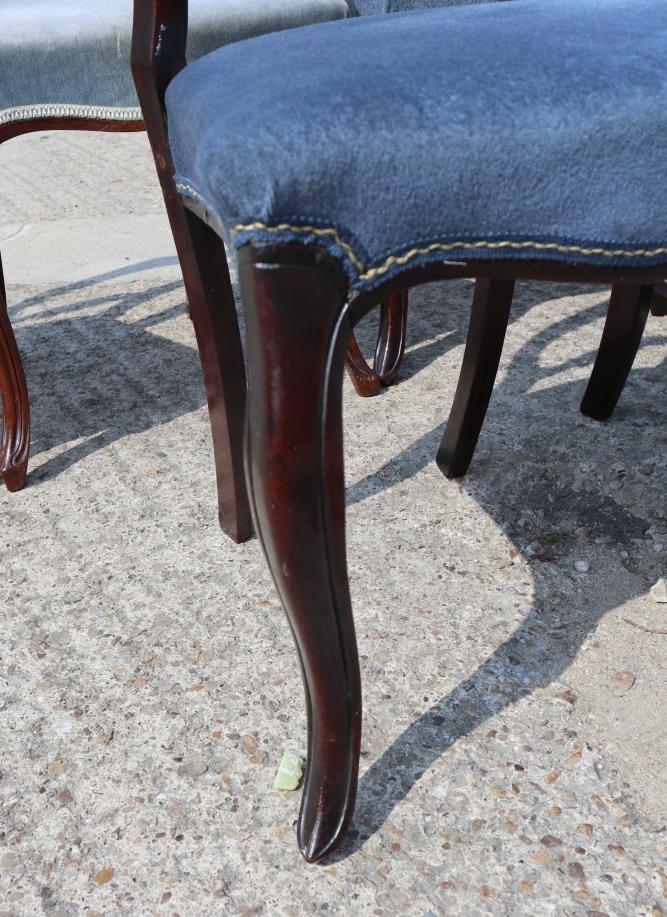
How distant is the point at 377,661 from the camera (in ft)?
4.05

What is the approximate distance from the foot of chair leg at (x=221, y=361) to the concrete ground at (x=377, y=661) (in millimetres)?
82

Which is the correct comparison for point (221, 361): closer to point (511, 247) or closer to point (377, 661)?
point (377, 661)

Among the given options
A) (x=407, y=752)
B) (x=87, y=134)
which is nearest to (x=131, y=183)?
(x=87, y=134)

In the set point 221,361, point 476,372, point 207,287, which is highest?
point 207,287

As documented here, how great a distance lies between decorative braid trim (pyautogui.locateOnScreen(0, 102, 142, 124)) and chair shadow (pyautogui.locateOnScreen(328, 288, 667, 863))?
77cm

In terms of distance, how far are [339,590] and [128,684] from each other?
1.74 ft

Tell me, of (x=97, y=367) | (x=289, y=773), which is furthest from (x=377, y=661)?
(x=97, y=367)

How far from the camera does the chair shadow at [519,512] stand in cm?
108

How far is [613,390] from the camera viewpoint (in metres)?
1.72

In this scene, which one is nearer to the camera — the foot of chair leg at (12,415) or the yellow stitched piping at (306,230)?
the yellow stitched piping at (306,230)

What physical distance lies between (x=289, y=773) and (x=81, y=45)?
3.99 feet

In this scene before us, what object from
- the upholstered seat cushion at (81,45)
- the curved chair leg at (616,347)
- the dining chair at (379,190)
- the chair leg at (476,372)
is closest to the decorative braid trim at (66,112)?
the upholstered seat cushion at (81,45)

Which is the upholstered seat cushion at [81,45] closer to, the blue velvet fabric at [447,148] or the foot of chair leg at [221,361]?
the foot of chair leg at [221,361]

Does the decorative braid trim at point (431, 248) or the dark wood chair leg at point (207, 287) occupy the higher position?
the decorative braid trim at point (431, 248)
